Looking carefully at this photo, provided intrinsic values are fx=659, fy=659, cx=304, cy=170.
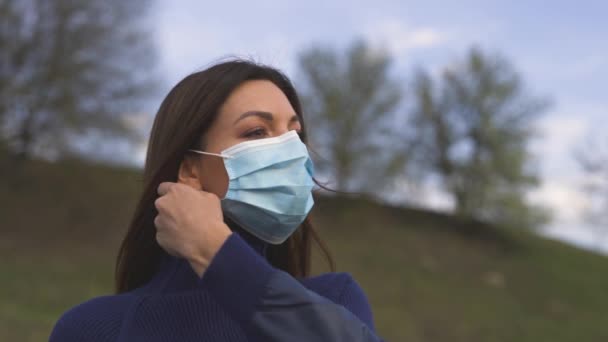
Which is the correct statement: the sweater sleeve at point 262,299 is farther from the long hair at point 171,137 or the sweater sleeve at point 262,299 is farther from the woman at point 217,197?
the long hair at point 171,137

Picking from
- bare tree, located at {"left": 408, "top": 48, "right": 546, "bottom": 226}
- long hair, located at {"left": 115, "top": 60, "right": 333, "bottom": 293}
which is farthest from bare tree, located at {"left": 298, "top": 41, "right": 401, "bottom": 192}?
long hair, located at {"left": 115, "top": 60, "right": 333, "bottom": 293}

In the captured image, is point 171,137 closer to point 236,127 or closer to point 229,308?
point 236,127

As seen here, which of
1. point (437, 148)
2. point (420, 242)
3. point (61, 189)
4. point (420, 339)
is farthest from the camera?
point (437, 148)

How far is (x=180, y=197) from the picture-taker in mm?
1780

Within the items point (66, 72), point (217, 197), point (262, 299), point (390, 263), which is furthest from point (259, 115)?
point (390, 263)

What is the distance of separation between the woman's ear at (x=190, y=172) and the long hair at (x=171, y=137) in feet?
0.07

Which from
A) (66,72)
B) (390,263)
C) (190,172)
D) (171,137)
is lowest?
(390,263)

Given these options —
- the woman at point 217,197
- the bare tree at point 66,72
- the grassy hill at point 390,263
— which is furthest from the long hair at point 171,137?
the bare tree at point 66,72

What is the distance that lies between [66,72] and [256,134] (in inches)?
859

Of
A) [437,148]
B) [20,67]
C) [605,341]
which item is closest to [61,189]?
[20,67]

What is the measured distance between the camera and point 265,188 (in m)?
2.35

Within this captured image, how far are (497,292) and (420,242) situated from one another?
173 inches

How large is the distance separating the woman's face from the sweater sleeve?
778 mm

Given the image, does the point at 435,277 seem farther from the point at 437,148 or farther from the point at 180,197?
the point at 180,197
